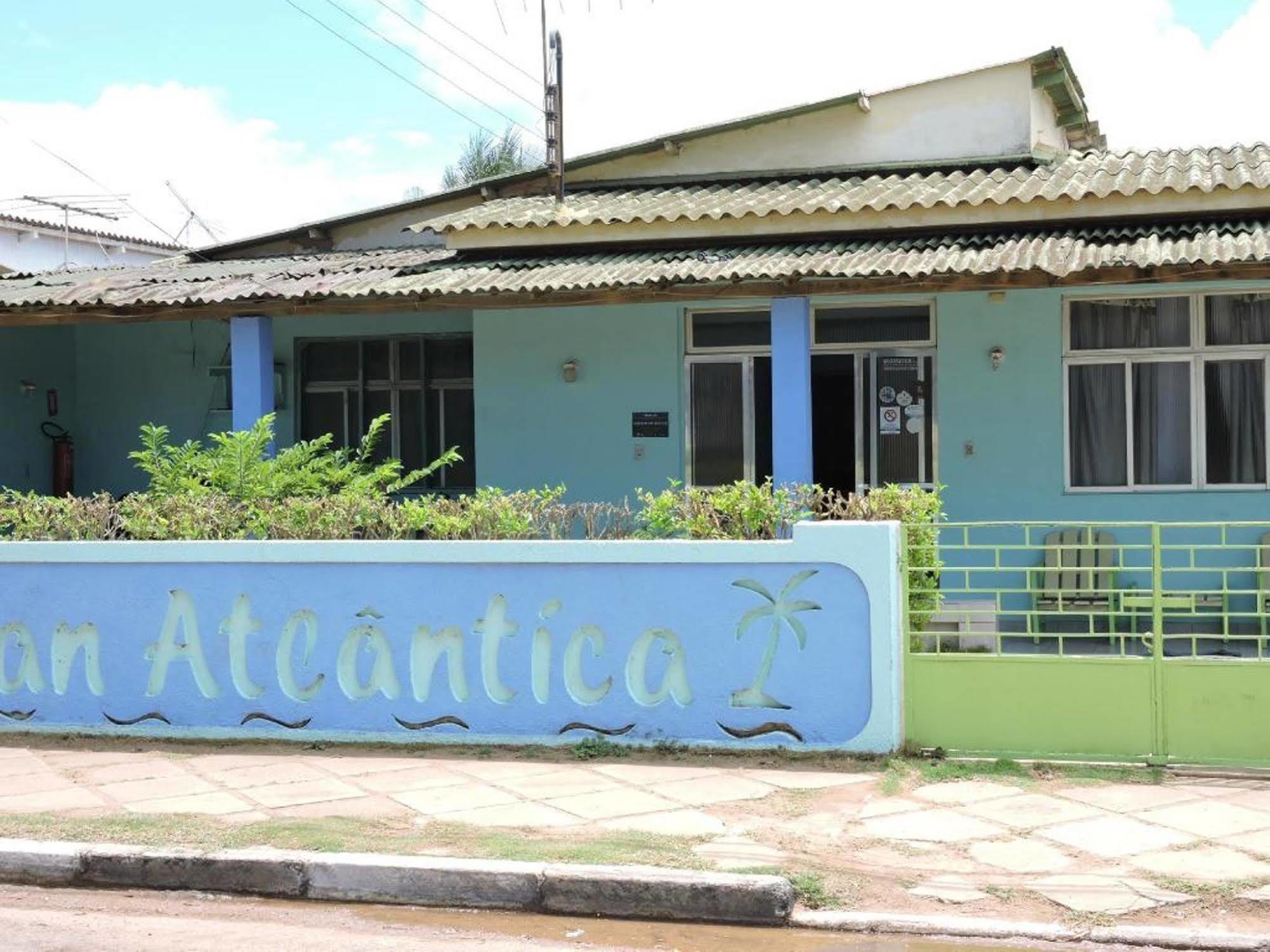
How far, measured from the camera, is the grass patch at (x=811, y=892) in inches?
221

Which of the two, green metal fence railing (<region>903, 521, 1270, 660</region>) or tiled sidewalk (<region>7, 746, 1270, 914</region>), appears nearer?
tiled sidewalk (<region>7, 746, 1270, 914</region>)

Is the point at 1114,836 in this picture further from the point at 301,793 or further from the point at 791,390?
the point at 791,390

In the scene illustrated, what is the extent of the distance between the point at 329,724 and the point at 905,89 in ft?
29.4

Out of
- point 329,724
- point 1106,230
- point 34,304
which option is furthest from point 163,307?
point 1106,230

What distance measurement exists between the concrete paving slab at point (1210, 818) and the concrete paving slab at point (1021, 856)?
72 centimetres

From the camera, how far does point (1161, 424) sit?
12250mm

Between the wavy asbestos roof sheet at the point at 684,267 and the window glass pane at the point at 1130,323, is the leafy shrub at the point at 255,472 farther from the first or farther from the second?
the window glass pane at the point at 1130,323

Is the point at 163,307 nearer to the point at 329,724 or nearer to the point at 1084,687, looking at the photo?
the point at 329,724

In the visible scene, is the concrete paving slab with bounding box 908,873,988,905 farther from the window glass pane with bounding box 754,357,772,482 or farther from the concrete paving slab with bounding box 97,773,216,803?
the window glass pane with bounding box 754,357,772,482

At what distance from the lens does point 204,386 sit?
51.9 ft

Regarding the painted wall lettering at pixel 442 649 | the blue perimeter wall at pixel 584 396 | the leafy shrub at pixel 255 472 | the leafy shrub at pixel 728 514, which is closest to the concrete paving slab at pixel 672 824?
the painted wall lettering at pixel 442 649

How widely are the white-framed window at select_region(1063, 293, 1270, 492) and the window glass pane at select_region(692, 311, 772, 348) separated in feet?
8.69

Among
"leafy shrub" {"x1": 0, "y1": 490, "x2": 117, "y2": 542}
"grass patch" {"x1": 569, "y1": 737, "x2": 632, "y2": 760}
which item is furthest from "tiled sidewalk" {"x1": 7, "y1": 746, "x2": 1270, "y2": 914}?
"leafy shrub" {"x1": 0, "y1": 490, "x2": 117, "y2": 542}

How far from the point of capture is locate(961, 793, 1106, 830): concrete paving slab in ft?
21.8
